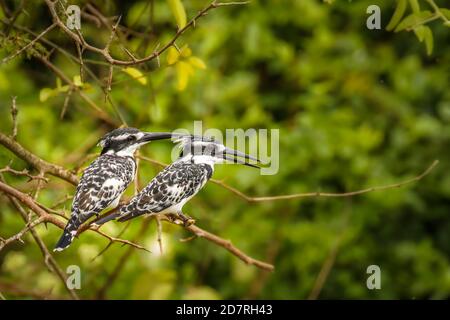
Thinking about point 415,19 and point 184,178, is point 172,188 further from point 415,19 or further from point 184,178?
point 415,19

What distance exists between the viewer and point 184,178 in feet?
7.37

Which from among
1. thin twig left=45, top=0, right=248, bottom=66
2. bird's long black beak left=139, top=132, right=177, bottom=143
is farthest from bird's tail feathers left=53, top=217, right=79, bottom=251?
thin twig left=45, top=0, right=248, bottom=66

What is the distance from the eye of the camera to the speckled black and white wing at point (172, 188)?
221 centimetres

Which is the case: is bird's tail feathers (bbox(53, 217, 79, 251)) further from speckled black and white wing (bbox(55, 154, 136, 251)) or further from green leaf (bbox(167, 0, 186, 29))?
green leaf (bbox(167, 0, 186, 29))

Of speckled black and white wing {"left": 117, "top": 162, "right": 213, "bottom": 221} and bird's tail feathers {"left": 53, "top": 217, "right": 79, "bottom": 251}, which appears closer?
bird's tail feathers {"left": 53, "top": 217, "right": 79, "bottom": 251}

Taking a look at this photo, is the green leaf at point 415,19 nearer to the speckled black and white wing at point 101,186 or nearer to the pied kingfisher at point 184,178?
the pied kingfisher at point 184,178

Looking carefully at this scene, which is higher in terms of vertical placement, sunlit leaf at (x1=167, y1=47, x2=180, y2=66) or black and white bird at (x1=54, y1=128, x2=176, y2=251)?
sunlit leaf at (x1=167, y1=47, x2=180, y2=66)

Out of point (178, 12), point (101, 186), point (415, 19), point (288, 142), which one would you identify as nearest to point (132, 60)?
point (101, 186)

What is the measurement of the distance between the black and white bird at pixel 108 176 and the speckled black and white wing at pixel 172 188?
0.06 meters

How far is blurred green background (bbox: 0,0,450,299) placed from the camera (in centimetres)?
450

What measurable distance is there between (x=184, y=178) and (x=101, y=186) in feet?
0.73

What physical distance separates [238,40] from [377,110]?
1181mm
